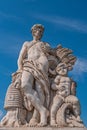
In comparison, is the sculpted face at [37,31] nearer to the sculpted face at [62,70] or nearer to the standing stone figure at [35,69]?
the standing stone figure at [35,69]

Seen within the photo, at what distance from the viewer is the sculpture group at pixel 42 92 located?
398 inches

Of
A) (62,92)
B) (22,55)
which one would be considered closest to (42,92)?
(62,92)

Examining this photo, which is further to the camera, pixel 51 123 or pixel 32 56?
pixel 32 56

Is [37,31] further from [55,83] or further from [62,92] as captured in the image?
[62,92]

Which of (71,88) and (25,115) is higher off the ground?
(71,88)

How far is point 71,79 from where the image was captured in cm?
1093

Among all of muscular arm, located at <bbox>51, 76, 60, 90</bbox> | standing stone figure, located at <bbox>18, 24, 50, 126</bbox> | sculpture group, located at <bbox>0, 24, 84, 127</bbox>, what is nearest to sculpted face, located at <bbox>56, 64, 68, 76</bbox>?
sculpture group, located at <bbox>0, 24, 84, 127</bbox>

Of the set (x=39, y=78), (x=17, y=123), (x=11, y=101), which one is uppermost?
(x=39, y=78)

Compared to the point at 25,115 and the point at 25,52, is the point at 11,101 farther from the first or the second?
the point at 25,52

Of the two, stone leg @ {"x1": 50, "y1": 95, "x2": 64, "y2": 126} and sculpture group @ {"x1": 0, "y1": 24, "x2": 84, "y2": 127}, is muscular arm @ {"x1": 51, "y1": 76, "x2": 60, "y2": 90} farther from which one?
stone leg @ {"x1": 50, "y1": 95, "x2": 64, "y2": 126}

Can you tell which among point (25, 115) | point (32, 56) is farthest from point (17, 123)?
point (32, 56)

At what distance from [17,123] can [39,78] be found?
1.70 metres

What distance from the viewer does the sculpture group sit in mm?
10117

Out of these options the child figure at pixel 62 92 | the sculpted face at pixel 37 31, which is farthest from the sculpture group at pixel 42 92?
the sculpted face at pixel 37 31
